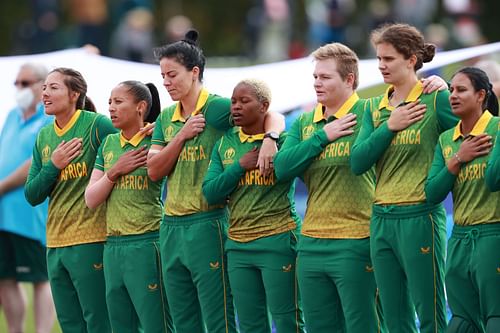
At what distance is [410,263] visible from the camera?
8.18 meters

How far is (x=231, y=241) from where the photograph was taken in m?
8.84

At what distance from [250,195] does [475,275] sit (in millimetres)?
1594

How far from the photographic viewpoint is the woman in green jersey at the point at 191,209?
892cm

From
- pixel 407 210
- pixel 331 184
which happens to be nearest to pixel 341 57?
pixel 331 184

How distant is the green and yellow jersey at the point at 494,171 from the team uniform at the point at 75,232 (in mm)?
2928

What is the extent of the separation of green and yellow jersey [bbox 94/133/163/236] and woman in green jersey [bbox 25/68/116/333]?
265 millimetres

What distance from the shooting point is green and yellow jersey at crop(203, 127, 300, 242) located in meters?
8.71

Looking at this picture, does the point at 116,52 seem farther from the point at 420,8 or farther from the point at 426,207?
the point at 426,207

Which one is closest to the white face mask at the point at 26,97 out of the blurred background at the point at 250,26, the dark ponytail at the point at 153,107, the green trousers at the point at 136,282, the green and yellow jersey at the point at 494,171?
the dark ponytail at the point at 153,107

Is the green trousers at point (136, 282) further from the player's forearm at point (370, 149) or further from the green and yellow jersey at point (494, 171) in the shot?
the green and yellow jersey at point (494, 171)

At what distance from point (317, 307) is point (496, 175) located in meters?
1.47

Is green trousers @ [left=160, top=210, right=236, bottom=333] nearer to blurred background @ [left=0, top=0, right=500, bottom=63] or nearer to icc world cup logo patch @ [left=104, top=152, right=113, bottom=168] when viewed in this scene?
icc world cup logo patch @ [left=104, top=152, right=113, bottom=168]

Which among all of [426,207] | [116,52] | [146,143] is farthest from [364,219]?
[116,52]

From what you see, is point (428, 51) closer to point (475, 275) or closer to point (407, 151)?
point (407, 151)
